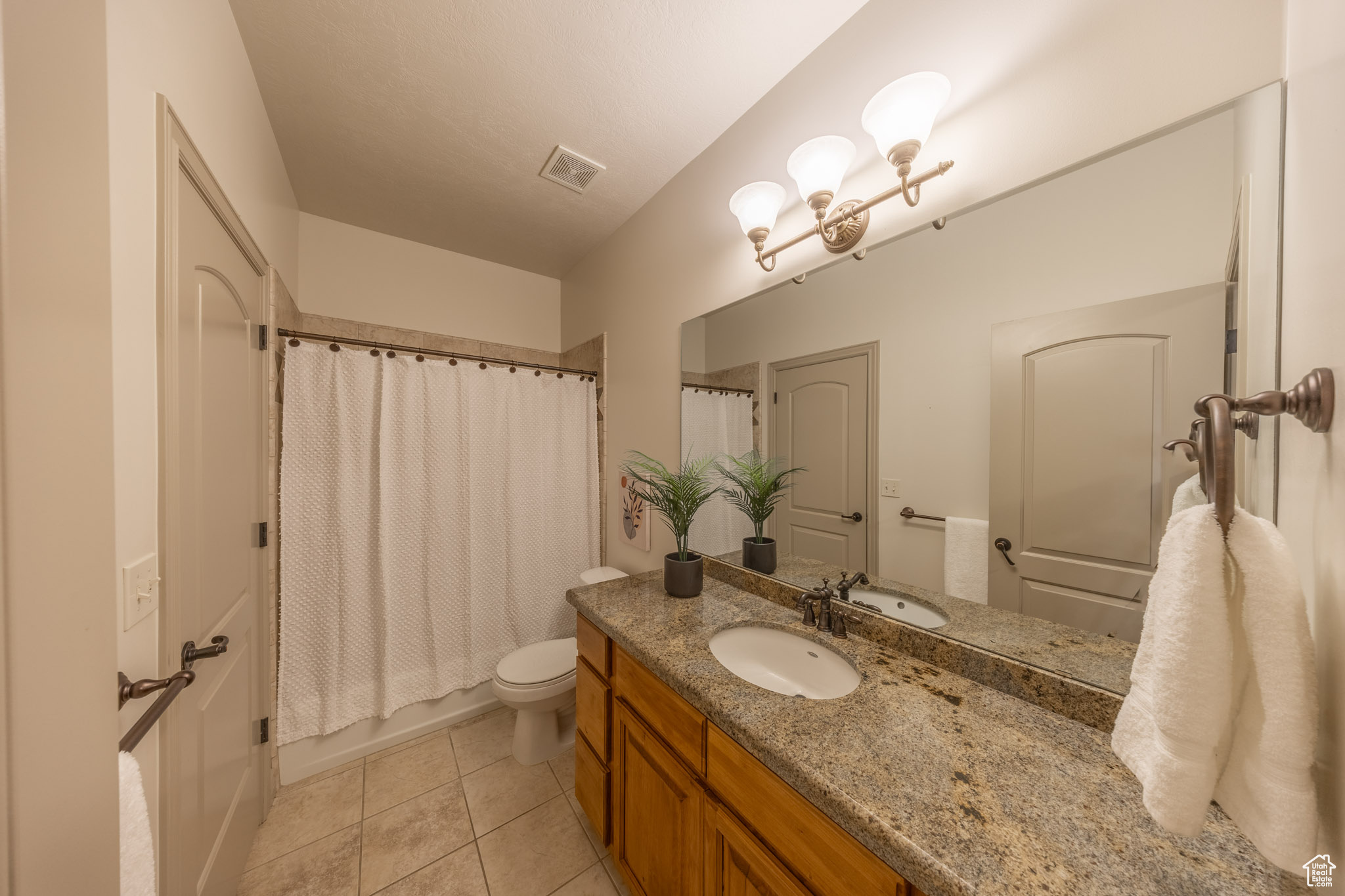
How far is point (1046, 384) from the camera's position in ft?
2.88

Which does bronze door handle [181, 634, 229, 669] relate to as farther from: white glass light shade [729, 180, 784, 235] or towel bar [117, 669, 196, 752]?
white glass light shade [729, 180, 784, 235]

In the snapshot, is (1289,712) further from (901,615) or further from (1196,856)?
(901,615)

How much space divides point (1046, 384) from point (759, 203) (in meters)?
0.92

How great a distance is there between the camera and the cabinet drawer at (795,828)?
61cm

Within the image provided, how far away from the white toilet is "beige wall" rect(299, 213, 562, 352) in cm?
187

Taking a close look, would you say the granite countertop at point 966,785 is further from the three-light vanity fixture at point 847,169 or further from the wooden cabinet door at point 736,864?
the three-light vanity fixture at point 847,169

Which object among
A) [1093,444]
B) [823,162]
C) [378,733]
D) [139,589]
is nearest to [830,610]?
[1093,444]

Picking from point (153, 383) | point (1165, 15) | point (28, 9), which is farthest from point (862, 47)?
point (153, 383)

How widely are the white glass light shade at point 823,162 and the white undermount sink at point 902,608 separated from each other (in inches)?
42.7

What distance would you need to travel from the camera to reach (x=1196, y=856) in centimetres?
53

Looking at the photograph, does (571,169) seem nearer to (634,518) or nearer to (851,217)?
(851,217)

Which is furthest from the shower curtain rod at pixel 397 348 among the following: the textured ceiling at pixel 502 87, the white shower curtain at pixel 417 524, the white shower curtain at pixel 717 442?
the white shower curtain at pixel 717 442

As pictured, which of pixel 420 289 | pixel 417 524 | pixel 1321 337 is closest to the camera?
pixel 1321 337

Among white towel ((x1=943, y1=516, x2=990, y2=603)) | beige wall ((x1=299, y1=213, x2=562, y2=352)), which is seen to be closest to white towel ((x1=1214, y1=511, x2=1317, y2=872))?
white towel ((x1=943, y1=516, x2=990, y2=603))
